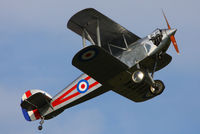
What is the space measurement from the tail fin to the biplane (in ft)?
0.52

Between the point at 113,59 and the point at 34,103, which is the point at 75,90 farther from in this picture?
the point at 113,59

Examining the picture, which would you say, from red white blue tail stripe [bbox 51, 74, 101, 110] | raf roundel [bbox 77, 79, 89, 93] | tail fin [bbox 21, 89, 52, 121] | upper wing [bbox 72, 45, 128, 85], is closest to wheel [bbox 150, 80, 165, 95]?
upper wing [bbox 72, 45, 128, 85]

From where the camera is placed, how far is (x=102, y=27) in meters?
15.9

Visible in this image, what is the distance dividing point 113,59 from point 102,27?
1.58 meters

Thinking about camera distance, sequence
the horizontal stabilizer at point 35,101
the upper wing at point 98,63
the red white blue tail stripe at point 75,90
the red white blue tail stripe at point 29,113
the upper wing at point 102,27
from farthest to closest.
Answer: the red white blue tail stripe at point 29,113 < the horizontal stabilizer at point 35,101 < the red white blue tail stripe at point 75,90 < the upper wing at point 102,27 < the upper wing at point 98,63

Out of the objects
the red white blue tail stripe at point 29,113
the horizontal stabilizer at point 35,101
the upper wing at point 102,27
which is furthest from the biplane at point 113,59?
the red white blue tail stripe at point 29,113

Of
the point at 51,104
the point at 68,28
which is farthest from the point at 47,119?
the point at 68,28

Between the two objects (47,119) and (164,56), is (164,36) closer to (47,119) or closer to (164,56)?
(164,56)

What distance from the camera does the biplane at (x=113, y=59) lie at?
49.4 feet

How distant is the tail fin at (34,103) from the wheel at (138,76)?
4759 millimetres

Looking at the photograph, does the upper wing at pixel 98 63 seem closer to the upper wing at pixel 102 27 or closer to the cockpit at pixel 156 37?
the upper wing at pixel 102 27

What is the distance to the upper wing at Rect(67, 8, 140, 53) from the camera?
49.8 ft

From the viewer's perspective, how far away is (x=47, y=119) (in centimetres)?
1848

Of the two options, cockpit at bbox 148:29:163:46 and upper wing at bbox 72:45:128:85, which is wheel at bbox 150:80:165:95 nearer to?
upper wing at bbox 72:45:128:85
